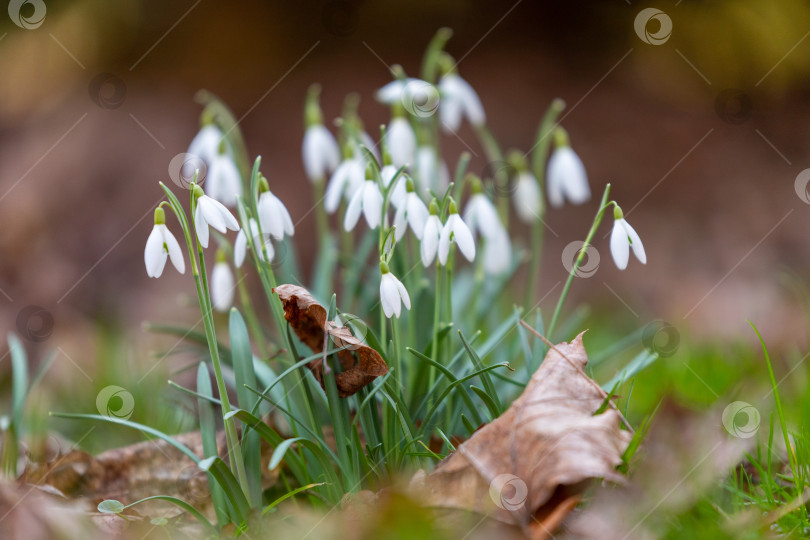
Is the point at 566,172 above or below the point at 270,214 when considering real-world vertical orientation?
above

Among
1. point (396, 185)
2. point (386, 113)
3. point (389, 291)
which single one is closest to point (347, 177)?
→ point (396, 185)

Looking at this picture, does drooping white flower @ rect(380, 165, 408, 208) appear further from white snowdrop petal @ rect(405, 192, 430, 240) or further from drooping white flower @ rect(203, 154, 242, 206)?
drooping white flower @ rect(203, 154, 242, 206)

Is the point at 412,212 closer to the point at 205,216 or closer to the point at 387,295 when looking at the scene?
the point at 387,295

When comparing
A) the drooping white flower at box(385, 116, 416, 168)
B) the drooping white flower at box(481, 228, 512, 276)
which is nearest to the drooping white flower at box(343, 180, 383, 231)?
the drooping white flower at box(385, 116, 416, 168)

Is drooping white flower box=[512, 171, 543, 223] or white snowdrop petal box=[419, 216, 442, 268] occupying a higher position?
drooping white flower box=[512, 171, 543, 223]

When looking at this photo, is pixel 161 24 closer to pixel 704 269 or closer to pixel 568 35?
pixel 568 35

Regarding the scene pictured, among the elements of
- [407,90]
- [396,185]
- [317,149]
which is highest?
[407,90]

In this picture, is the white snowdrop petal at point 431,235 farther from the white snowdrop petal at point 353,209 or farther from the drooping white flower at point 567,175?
the drooping white flower at point 567,175
